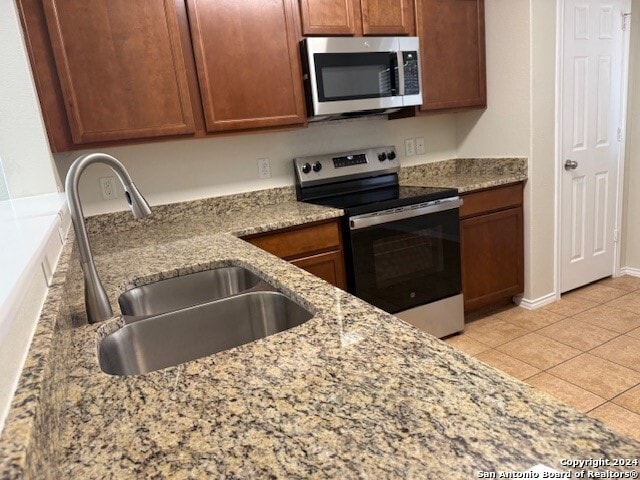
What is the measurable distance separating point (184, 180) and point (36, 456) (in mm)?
2157

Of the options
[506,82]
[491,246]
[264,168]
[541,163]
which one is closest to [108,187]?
[264,168]

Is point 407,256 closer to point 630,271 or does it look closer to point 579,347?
point 579,347

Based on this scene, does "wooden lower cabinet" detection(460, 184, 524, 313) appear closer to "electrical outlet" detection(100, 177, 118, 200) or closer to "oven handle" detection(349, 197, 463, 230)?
"oven handle" detection(349, 197, 463, 230)

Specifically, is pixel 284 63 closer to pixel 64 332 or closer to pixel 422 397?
pixel 64 332

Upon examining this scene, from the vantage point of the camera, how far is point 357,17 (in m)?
2.40

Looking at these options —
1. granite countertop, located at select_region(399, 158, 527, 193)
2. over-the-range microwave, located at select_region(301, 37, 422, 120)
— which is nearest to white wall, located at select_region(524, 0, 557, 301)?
granite countertop, located at select_region(399, 158, 527, 193)

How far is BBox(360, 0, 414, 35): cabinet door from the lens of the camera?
7.96ft

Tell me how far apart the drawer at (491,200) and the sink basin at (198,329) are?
179 centimetres

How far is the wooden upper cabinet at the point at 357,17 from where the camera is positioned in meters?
2.29

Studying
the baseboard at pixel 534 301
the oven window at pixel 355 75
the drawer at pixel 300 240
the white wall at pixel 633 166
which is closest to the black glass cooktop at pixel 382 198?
the drawer at pixel 300 240


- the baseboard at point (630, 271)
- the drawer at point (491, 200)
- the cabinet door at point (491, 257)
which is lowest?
the baseboard at point (630, 271)

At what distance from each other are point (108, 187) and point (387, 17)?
181cm

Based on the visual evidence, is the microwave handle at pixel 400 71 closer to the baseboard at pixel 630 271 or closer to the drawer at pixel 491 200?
the drawer at pixel 491 200

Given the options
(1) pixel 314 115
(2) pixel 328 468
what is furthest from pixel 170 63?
(2) pixel 328 468
